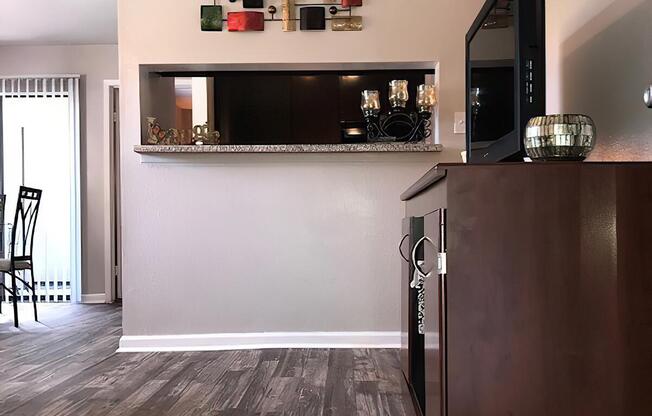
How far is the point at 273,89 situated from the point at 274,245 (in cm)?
91

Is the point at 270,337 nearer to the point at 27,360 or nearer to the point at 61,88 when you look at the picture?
the point at 27,360

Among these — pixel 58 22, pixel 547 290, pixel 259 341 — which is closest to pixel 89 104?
pixel 58 22

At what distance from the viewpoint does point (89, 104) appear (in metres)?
5.38

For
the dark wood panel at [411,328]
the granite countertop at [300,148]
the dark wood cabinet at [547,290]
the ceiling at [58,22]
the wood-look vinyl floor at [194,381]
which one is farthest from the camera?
the ceiling at [58,22]

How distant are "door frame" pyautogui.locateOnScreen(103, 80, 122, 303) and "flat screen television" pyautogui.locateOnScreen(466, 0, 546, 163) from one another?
3.97 meters

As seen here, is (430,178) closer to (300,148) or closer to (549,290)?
(549,290)

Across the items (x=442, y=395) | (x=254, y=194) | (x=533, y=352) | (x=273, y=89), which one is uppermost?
(x=273, y=89)

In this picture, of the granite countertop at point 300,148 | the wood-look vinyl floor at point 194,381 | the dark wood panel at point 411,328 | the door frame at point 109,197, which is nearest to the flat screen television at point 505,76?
the dark wood panel at point 411,328

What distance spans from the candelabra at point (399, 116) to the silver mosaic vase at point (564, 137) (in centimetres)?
175

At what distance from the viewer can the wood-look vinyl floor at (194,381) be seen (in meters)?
2.12

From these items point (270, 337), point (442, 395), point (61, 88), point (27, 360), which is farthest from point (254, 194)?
point (61, 88)

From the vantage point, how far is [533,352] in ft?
3.79

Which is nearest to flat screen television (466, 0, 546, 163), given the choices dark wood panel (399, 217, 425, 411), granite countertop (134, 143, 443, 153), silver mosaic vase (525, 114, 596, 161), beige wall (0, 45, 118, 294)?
silver mosaic vase (525, 114, 596, 161)

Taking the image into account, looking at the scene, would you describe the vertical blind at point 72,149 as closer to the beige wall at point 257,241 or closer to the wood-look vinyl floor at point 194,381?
the wood-look vinyl floor at point 194,381
